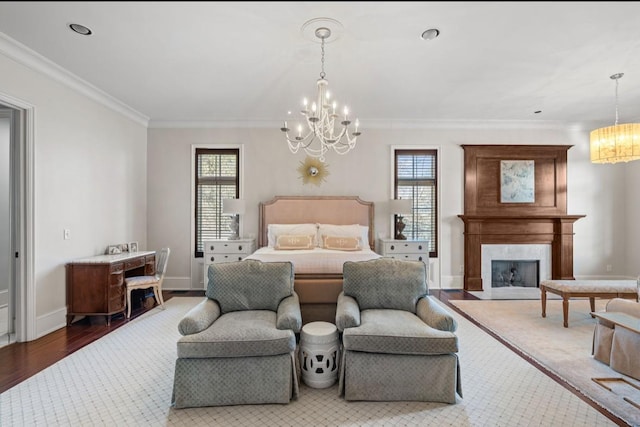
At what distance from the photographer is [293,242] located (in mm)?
5105

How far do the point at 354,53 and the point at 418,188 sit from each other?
3.28 m

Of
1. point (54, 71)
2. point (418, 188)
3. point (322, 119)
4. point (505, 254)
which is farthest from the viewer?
point (418, 188)

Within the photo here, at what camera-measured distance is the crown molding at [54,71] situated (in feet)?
10.5

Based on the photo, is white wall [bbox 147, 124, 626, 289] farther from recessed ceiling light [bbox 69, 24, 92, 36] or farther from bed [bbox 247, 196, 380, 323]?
recessed ceiling light [bbox 69, 24, 92, 36]

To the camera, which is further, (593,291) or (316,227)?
(316,227)

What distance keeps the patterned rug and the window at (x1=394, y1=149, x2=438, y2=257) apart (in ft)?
10.3

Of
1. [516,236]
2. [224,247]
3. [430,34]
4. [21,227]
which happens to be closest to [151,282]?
[224,247]

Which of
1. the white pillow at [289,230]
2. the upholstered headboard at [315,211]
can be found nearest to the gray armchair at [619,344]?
the upholstered headboard at [315,211]

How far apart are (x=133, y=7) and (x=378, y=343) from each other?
321 cm

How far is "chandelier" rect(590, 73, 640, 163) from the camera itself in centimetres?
400

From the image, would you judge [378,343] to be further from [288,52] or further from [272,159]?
[272,159]

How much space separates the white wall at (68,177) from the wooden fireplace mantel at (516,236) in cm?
581

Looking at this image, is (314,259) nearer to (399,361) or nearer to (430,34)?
(399,361)

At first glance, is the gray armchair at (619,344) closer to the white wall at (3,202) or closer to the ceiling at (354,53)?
the ceiling at (354,53)
